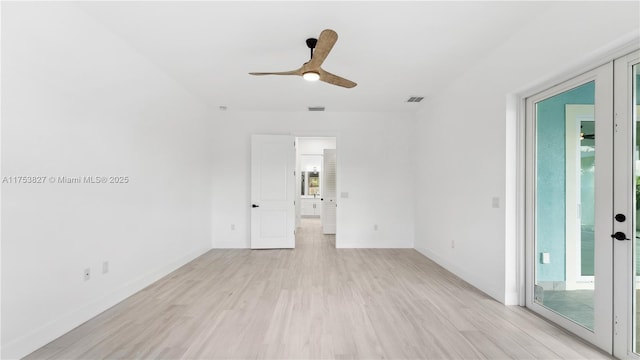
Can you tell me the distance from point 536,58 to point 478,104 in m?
0.86

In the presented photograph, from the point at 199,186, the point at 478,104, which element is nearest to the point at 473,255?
the point at 478,104

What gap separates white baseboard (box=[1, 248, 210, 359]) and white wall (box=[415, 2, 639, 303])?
3988 millimetres

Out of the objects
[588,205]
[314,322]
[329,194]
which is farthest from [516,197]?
[329,194]

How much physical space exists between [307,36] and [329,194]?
15.9 ft

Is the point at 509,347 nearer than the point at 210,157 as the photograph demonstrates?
Yes

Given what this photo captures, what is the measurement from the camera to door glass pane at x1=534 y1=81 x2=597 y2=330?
217cm

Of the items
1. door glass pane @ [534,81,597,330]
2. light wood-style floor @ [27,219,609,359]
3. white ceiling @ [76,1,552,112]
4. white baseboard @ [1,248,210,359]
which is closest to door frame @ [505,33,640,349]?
door glass pane @ [534,81,597,330]

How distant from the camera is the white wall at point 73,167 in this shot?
1854 mm

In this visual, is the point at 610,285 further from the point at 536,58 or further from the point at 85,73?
the point at 85,73

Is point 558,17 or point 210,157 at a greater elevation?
point 558,17

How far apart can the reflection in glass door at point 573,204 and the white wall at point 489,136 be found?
19 cm

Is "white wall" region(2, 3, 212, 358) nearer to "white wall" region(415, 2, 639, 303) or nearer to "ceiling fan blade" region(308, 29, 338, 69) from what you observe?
"ceiling fan blade" region(308, 29, 338, 69)

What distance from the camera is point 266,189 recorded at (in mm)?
5270

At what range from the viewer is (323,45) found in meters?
2.23
